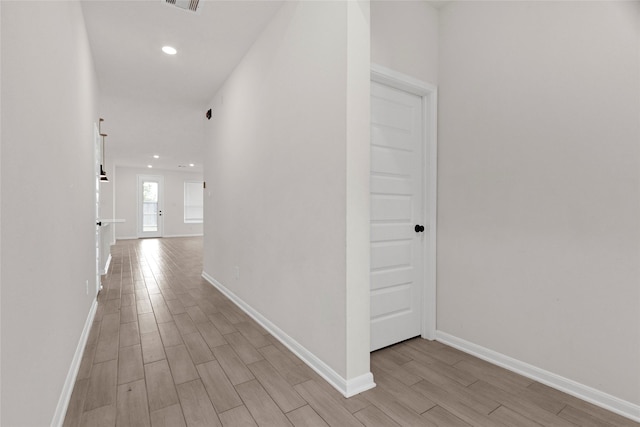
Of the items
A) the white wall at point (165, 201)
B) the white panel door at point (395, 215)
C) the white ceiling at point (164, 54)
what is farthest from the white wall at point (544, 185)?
the white wall at point (165, 201)

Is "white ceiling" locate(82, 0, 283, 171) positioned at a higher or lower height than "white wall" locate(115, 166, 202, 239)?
higher

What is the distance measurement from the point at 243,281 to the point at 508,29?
10.6ft

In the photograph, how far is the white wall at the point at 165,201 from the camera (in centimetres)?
1146

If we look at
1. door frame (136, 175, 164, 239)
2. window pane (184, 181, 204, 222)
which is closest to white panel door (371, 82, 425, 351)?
door frame (136, 175, 164, 239)

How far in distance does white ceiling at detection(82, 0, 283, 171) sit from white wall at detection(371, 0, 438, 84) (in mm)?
915

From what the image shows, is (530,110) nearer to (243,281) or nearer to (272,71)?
(272,71)

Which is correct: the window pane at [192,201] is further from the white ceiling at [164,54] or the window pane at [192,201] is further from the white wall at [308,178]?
the white wall at [308,178]

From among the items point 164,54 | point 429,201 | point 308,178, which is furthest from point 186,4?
point 429,201

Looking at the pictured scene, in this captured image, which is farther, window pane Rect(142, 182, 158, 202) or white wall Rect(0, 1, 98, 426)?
window pane Rect(142, 182, 158, 202)

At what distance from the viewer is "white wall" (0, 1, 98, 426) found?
1.00 m

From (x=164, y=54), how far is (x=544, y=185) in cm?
375

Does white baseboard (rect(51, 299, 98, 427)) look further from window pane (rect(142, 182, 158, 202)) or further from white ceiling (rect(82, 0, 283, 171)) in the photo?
window pane (rect(142, 182, 158, 202))

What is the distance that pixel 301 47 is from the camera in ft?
7.59

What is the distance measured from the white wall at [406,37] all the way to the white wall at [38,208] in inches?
77.0
